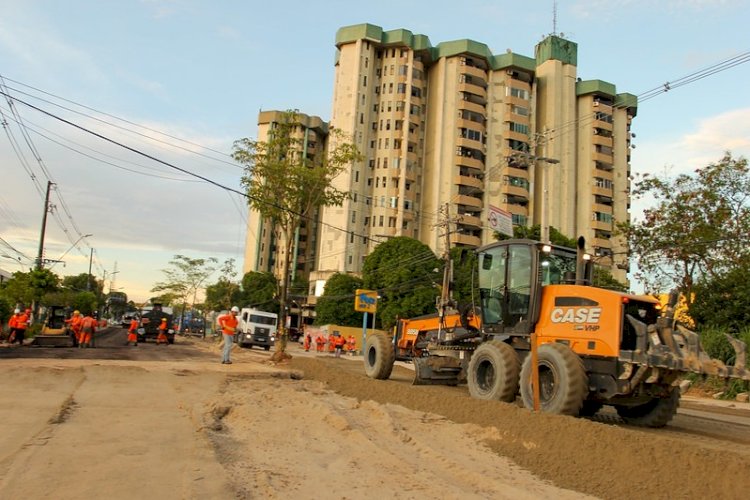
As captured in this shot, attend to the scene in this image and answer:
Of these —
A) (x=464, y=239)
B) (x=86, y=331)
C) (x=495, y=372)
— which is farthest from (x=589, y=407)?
(x=464, y=239)

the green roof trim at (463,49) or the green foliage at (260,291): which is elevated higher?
the green roof trim at (463,49)

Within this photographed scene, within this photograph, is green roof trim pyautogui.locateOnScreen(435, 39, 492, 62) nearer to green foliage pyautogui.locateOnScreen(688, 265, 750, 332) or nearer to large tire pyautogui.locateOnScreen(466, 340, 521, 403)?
green foliage pyautogui.locateOnScreen(688, 265, 750, 332)

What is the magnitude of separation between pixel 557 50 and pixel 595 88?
8.52 metres

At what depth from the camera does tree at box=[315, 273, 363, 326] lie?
73.5 m

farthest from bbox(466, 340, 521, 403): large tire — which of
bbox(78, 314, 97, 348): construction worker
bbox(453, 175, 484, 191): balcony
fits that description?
bbox(453, 175, 484, 191): balcony

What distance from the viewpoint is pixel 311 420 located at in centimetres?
834

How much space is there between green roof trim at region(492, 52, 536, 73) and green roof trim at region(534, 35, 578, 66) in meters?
3.80

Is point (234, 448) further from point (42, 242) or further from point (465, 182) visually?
point (465, 182)

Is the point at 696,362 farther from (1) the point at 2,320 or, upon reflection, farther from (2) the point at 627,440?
(1) the point at 2,320

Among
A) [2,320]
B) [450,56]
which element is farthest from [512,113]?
[2,320]

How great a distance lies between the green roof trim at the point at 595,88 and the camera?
94.5 m

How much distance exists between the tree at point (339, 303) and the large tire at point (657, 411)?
62843 millimetres

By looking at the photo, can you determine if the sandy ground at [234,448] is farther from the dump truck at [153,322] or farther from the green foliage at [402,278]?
the green foliage at [402,278]

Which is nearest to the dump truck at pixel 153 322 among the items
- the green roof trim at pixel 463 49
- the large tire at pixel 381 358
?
the large tire at pixel 381 358
